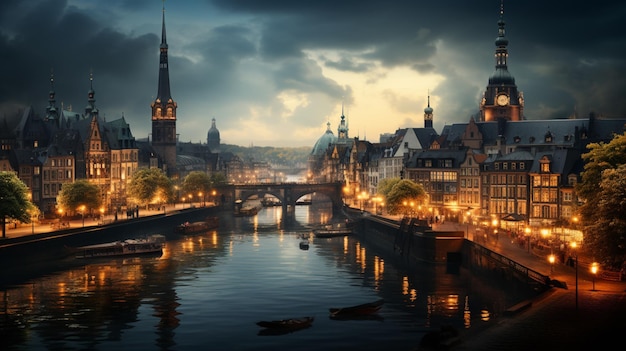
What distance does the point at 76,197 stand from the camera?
6294 inches

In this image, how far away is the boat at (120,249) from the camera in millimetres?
129125

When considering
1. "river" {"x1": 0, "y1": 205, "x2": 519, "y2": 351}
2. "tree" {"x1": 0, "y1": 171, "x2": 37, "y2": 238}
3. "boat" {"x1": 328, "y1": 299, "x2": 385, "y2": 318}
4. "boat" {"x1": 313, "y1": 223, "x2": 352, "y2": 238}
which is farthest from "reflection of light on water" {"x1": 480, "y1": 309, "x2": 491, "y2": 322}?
"boat" {"x1": 313, "y1": 223, "x2": 352, "y2": 238}

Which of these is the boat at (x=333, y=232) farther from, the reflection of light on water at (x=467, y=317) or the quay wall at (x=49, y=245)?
the reflection of light on water at (x=467, y=317)

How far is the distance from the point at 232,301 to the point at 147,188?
10425 centimetres

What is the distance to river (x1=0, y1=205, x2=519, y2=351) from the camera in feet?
247

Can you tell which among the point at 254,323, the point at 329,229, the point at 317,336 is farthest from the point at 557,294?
the point at 329,229

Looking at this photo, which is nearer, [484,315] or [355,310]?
[484,315]

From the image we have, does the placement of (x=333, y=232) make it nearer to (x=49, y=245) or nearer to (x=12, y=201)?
(x=49, y=245)

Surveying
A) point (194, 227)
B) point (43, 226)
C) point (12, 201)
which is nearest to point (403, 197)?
point (194, 227)

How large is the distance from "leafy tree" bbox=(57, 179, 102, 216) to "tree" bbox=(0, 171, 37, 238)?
2888 centimetres

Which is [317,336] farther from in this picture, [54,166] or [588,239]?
[54,166]

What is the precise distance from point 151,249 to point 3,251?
87.5ft

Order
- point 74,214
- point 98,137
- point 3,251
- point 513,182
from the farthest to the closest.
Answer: point 98,137 < point 74,214 < point 513,182 < point 3,251

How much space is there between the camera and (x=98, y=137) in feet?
648
